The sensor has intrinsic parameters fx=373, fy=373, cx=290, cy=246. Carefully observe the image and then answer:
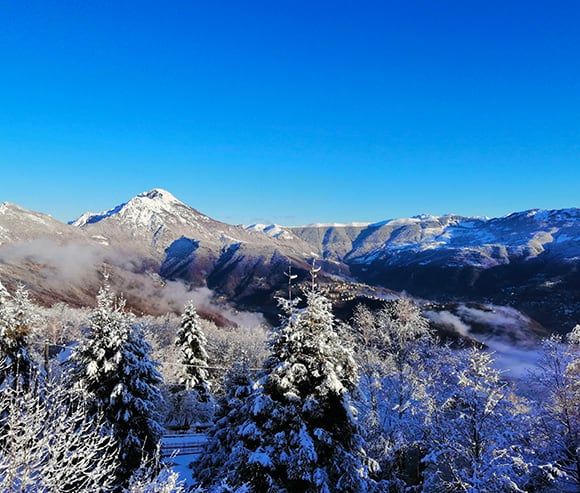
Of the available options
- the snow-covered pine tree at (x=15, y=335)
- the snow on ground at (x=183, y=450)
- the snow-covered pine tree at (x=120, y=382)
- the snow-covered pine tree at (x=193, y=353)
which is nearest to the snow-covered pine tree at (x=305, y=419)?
the snow-covered pine tree at (x=120, y=382)

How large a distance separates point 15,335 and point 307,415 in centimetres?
1721

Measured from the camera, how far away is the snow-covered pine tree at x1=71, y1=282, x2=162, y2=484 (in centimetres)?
1625

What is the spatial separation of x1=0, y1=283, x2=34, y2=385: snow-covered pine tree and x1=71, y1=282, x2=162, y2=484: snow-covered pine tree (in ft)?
13.6

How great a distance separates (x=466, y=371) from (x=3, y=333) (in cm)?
2217

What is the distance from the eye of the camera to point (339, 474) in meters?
10.7

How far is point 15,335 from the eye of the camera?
64.2 feet

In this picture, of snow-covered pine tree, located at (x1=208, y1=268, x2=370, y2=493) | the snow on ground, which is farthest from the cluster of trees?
the snow on ground

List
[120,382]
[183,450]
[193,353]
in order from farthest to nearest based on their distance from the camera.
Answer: [193,353] < [183,450] < [120,382]

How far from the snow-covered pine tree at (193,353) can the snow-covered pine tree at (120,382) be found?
13.5 meters

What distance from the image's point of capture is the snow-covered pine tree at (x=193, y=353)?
31109 mm

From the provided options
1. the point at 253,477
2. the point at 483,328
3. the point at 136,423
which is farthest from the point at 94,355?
the point at 483,328

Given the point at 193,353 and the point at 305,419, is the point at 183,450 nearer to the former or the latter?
the point at 193,353

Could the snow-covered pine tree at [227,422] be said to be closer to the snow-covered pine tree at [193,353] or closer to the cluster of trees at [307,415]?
the cluster of trees at [307,415]

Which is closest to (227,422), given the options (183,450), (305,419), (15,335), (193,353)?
(305,419)
